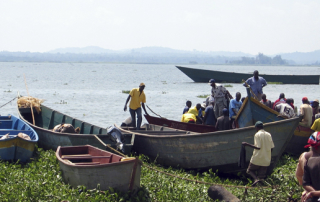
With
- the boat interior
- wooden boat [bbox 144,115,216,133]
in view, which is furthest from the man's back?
the boat interior

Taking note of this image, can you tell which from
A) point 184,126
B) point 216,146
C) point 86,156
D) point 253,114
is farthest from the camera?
point 184,126

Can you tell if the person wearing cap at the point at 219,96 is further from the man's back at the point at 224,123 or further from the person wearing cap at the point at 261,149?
the person wearing cap at the point at 261,149

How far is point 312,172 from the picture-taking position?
5484 mm

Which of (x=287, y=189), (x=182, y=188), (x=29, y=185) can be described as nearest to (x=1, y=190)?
(x=29, y=185)

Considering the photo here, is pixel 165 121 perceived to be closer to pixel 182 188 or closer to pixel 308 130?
pixel 308 130

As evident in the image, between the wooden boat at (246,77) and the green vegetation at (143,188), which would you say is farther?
the wooden boat at (246,77)

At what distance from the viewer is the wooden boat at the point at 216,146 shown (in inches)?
401

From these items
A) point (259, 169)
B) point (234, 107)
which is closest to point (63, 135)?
point (234, 107)

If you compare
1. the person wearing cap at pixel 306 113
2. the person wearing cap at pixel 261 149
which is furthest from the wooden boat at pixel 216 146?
the person wearing cap at pixel 306 113

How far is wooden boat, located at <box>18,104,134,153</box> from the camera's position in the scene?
472 inches

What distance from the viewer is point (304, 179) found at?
18.3ft

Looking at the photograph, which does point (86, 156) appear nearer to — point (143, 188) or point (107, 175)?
point (107, 175)

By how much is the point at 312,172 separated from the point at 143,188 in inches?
166

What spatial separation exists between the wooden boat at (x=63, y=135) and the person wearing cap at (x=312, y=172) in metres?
6.90
